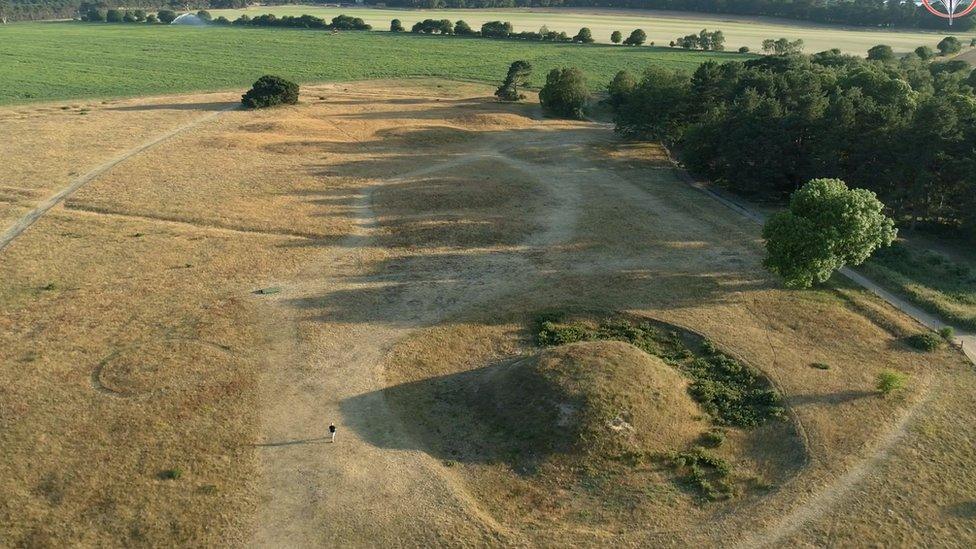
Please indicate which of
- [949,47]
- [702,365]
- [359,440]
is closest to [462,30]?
[949,47]

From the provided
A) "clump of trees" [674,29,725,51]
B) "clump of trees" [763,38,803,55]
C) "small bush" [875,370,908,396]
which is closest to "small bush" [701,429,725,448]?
"small bush" [875,370,908,396]

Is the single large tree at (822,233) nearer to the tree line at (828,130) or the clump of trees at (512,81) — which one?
the tree line at (828,130)

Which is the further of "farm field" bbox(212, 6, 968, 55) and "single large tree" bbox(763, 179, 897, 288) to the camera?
"farm field" bbox(212, 6, 968, 55)

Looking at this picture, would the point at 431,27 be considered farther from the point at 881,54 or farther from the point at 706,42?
the point at 881,54

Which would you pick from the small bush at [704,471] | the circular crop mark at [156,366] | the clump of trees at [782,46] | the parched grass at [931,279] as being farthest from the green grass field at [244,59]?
the small bush at [704,471]

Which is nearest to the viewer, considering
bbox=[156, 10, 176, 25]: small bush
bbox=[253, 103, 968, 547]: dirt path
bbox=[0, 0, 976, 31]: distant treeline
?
bbox=[253, 103, 968, 547]: dirt path

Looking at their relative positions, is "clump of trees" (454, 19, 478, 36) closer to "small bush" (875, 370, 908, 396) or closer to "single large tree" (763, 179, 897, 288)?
"single large tree" (763, 179, 897, 288)
